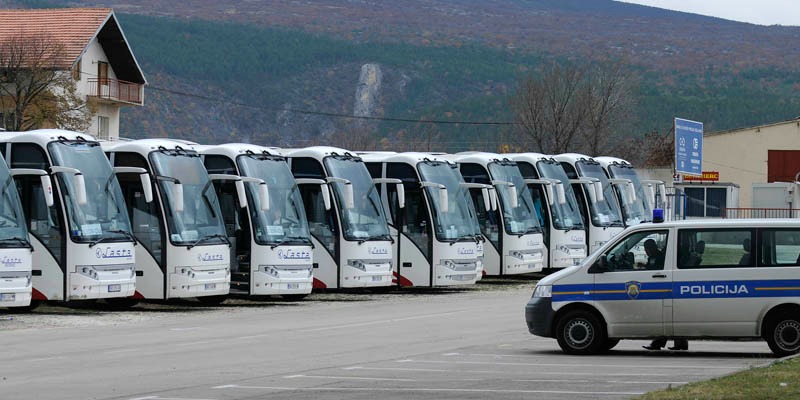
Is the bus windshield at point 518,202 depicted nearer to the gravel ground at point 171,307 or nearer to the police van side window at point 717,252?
the gravel ground at point 171,307

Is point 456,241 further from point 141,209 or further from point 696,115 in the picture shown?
point 696,115

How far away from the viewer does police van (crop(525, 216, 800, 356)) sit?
17109 mm

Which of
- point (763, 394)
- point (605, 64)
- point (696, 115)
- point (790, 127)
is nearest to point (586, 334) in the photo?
point (763, 394)

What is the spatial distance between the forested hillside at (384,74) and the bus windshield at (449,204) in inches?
3309

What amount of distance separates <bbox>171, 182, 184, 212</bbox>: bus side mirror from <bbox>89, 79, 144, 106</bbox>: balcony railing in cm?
3976

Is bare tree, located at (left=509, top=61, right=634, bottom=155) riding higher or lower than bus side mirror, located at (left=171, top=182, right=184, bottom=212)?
higher

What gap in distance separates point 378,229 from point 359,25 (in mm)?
166332

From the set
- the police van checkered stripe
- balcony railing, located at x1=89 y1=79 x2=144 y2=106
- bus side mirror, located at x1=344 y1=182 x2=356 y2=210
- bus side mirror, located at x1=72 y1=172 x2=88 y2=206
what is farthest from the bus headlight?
balcony railing, located at x1=89 y1=79 x2=144 y2=106

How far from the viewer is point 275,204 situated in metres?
28.0

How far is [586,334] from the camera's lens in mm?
17859

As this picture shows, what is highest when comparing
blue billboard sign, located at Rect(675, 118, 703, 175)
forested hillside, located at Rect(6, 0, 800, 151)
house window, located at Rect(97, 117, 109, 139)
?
forested hillside, located at Rect(6, 0, 800, 151)

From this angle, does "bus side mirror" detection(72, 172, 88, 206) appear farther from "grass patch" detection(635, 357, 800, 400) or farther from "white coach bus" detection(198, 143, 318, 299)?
"grass patch" detection(635, 357, 800, 400)

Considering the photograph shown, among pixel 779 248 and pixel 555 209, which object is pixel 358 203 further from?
pixel 779 248

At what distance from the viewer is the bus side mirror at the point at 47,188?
2323cm
